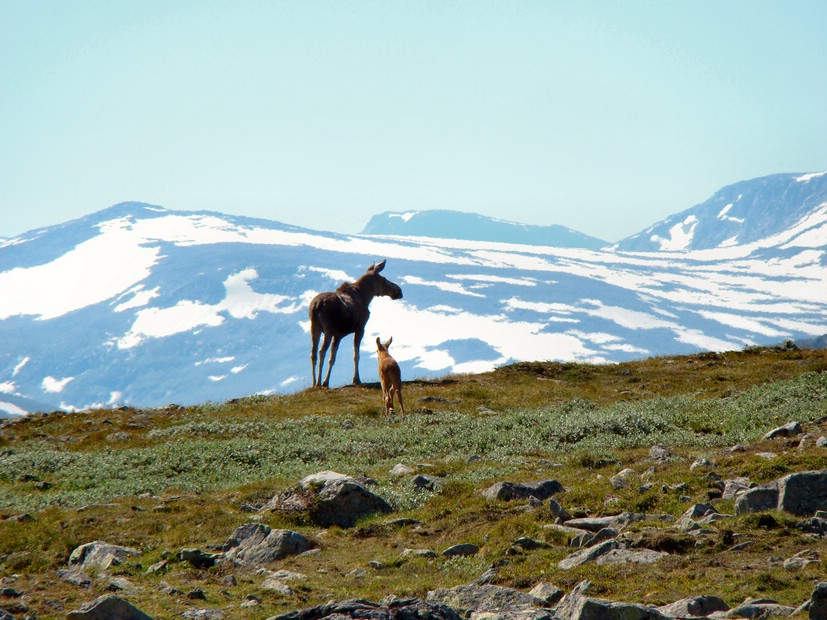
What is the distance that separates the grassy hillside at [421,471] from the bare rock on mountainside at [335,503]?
1.13ft

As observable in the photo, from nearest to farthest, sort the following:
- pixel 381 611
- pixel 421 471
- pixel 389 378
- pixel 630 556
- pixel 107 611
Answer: pixel 381 611 < pixel 107 611 < pixel 630 556 < pixel 421 471 < pixel 389 378

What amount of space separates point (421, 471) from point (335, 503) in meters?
4.22

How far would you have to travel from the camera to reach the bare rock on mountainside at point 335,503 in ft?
56.1

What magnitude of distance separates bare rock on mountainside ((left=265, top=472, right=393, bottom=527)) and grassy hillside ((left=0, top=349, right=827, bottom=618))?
0.34 metres

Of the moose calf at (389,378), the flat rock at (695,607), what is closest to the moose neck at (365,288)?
the moose calf at (389,378)

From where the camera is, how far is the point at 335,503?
17266 mm

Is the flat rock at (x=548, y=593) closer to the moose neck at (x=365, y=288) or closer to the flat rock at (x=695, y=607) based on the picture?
the flat rock at (x=695, y=607)

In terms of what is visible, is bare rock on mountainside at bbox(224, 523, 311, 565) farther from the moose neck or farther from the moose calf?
the moose neck

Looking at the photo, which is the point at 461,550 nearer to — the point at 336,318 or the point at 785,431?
the point at 785,431

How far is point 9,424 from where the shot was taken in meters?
34.0

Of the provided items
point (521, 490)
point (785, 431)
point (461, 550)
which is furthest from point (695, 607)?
point (785, 431)

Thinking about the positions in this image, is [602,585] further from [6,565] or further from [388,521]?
[6,565]

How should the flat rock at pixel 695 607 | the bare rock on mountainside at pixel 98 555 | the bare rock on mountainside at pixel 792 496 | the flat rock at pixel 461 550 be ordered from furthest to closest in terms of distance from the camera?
1. the bare rock on mountainside at pixel 98 555
2. the flat rock at pixel 461 550
3. the bare rock on mountainside at pixel 792 496
4. the flat rock at pixel 695 607

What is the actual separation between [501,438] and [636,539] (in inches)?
Result: 502
